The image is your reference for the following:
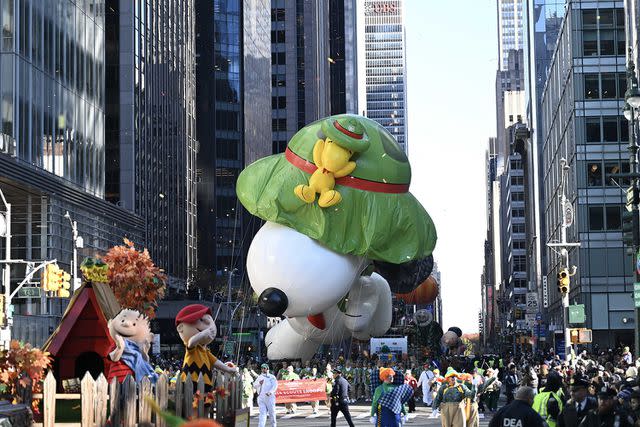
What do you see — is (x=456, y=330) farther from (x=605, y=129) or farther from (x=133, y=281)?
(x=133, y=281)

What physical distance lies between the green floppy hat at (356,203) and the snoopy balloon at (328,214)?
0.03 meters

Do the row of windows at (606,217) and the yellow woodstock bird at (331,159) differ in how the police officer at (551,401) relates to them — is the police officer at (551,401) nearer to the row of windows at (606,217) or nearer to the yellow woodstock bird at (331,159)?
the yellow woodstock bird at (331,159)

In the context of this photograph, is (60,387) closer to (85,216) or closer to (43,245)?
(43,245)

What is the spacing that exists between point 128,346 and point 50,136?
35.6 metres

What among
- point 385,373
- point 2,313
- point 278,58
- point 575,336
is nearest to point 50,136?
point 2,313

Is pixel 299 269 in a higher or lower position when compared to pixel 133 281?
higher

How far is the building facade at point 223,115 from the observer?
112312 mm

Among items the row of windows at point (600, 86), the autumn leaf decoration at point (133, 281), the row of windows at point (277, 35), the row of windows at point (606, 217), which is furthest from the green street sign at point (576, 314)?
the row of windows at point (277, 35)

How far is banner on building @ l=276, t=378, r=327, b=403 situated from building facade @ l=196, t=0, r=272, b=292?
76.8m

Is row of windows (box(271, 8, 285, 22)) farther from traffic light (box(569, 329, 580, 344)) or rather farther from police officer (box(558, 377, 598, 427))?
police officer (box(558, 377, 598, 427))

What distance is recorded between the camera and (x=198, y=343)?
1539 cm

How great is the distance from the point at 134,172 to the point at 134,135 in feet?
7.45

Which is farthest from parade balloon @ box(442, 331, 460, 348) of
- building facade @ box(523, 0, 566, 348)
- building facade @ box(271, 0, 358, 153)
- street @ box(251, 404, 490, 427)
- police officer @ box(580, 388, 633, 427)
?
building facade @ box(271, 0, 358, 153)

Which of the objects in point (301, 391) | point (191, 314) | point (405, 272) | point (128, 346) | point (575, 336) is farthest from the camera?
point (405, 272)
